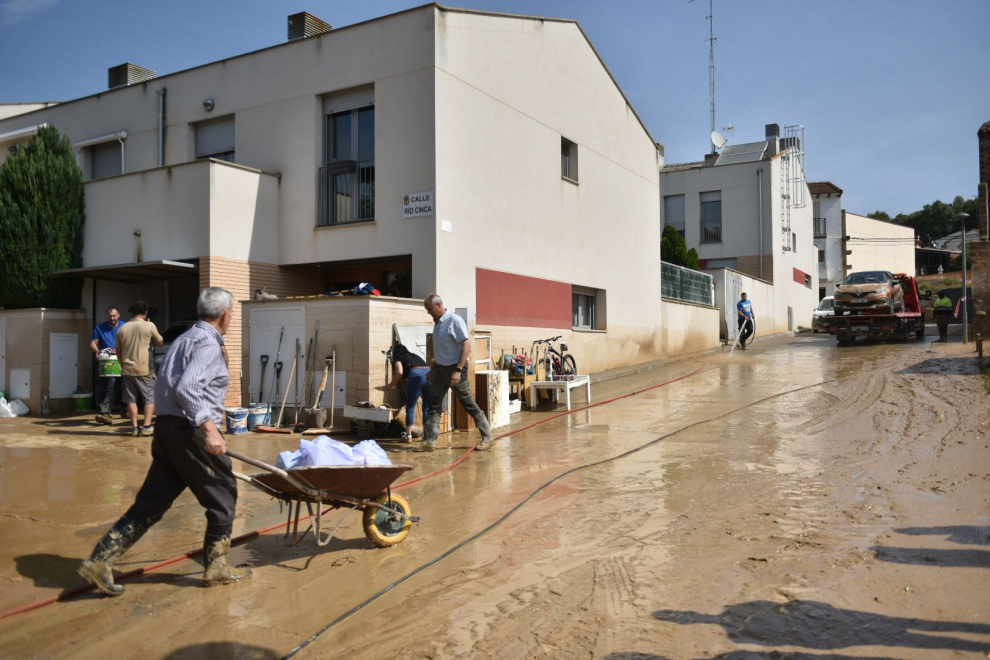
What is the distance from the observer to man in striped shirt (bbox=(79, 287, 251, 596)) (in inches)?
184

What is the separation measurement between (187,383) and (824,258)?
163 ft

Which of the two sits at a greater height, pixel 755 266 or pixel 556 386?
pixel 755 266

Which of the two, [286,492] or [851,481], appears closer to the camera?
[286,492]

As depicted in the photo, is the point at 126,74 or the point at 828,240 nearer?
the point at 126,74

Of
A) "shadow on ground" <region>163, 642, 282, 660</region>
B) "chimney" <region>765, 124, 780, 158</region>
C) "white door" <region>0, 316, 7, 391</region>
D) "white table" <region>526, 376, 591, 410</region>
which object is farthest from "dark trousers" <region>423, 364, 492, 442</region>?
"chimney" <region>765, 124, 780, 158</region>

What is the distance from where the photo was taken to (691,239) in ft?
117

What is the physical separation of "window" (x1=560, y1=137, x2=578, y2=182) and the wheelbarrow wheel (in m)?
12.6

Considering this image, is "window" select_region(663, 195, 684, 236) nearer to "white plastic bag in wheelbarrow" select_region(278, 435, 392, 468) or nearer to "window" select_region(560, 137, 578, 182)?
"window" select_region(560, 137, 578, 182)

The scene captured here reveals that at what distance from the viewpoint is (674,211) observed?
36.1 metres

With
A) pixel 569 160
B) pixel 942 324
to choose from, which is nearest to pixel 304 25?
pixel 569 160

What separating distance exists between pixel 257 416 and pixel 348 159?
5265 millimetres

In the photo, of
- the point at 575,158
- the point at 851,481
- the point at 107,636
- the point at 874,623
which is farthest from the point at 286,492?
the point at 575,158

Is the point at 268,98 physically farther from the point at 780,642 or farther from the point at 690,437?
the point at 780,642

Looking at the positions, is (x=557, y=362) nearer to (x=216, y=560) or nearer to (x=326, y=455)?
(x=326, y=455)
